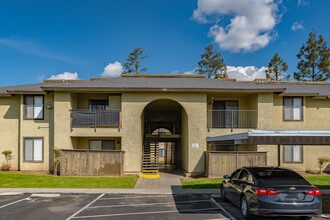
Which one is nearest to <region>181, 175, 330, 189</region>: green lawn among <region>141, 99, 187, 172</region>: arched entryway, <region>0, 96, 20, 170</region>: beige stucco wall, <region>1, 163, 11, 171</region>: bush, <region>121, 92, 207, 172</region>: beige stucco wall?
<region>121, 92, 207, 172</region>: beige stucco wall

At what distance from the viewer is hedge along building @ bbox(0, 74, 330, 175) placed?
1750cm

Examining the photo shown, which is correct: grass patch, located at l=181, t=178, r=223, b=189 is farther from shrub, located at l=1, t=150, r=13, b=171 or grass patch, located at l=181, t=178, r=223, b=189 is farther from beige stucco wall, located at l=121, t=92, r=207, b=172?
shrub, located at l=1, t=150, r=13, b=171

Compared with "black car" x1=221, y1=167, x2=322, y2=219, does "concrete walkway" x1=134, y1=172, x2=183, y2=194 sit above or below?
below

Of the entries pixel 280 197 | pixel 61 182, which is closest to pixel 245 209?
pixel 280 197

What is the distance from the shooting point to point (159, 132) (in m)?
25.4

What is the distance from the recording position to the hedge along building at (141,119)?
17500mm

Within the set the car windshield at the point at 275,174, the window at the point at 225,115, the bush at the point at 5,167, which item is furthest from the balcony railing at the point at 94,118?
the car windshield at the point at 275,174

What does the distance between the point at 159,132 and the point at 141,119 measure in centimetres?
699

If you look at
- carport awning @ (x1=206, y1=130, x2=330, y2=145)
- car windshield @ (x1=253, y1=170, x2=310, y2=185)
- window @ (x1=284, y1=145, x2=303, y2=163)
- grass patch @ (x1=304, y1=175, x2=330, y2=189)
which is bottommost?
grass patch @ (x1=304, y1=175, x2=330, y2=189)

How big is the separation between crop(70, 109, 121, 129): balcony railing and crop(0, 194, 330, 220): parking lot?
6.71 m

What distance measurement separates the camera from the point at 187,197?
11570mm

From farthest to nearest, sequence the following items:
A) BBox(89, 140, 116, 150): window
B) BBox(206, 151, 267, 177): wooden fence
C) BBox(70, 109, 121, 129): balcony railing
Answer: BBox(89, 140, 116, 150): window < BBox(70, 109, 121, 129): balcony railing < BBox(206, 151, 267, 177): wooden fence

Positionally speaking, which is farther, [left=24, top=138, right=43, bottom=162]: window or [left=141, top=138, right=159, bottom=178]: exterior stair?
[left=24, top=138, right=43, bottom=162]: window

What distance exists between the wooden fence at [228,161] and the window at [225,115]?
3528mm
